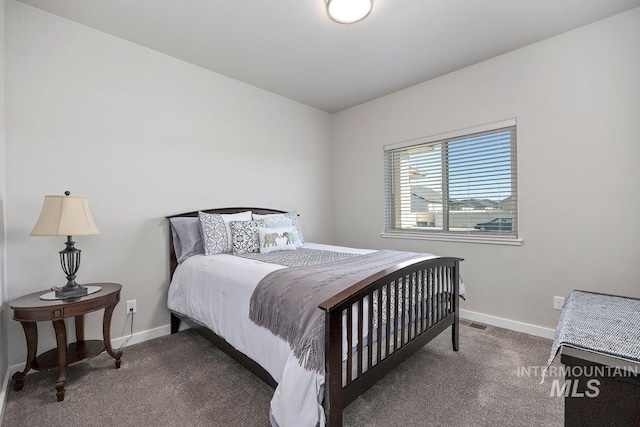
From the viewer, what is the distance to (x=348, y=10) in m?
2.00

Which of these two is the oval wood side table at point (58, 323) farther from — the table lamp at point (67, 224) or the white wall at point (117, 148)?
the white wall at point (117, 148)

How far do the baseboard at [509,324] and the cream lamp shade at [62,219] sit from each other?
3321 millimetres

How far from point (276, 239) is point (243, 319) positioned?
1.11m

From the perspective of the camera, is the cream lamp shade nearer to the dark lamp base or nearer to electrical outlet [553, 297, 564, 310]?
the dark lamp base

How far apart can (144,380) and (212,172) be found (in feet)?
6.09

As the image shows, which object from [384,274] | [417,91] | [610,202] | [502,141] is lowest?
[384,274]

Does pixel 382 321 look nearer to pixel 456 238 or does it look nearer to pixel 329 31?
pixel 456 238

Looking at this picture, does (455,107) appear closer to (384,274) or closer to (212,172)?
(384,274)

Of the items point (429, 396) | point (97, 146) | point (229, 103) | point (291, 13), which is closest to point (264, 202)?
point (229, 103)

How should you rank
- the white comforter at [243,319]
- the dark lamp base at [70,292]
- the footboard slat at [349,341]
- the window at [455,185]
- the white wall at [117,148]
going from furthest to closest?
the window at [455,185] → the white wall at [117,148] → the dark lamp base at [70,292] → the footboard slat at [349,341] → the white comforter at [243,319]

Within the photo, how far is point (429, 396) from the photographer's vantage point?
5.70ft

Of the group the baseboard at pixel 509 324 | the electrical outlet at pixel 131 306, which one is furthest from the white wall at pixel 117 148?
the baseboard at pixel 509 324

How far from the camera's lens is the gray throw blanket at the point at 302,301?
50.4 inches

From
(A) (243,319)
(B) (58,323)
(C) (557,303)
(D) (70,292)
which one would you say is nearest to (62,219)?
(D) (70,292)
